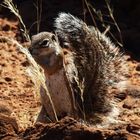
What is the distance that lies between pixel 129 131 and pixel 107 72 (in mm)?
1750

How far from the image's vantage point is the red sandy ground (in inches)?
115

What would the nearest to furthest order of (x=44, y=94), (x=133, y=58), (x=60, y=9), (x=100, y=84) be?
(x=44, y=94) → (x=100, y=84) → (x=133, y=58) → (x=60, y=9)

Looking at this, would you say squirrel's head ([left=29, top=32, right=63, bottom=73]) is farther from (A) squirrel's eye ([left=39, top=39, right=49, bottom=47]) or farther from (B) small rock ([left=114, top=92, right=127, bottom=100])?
(B) small rock ([left=114, top=92, right=127, bottom=100])

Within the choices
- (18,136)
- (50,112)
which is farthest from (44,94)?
(18,136)

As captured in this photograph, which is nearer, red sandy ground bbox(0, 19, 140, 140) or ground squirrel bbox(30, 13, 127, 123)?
red sandy ground bbox(0, 19, 140, 140)

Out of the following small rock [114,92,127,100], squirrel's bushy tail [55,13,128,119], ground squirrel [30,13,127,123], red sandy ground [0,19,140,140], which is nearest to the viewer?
red sandy ground [0,19,140,140]

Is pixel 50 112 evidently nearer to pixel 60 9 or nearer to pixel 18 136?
pixel 18 136

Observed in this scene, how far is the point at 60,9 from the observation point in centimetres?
739

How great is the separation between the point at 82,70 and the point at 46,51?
596 mm

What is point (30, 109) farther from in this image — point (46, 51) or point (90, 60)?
point (46, 51)

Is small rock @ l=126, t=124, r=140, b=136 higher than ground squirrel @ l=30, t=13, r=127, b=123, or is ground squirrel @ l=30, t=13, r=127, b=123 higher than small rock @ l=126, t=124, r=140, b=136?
ground squirrel @ l=30, t=13, r=127, b=123

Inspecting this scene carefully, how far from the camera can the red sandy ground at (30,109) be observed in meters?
2.93

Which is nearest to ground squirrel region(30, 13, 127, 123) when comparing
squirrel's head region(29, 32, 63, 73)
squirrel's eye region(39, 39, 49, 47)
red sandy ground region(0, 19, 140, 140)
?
squirrel's head region(29, 32, 63, 73)

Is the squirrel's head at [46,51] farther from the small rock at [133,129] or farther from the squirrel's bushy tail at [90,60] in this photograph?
the small rock at [133,129]
